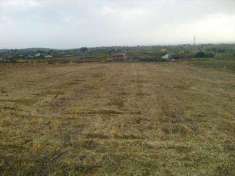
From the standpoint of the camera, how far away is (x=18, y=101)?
1524 cm

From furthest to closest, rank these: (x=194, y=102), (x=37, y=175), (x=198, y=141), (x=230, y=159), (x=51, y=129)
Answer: (x=194, y=102) < (x=51, y=129) < (x=198, y=141) < (x=230, y=159) < (x=37, y=175)

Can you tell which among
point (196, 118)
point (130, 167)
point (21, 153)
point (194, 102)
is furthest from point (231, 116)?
point (21, 153)

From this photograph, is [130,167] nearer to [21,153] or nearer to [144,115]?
[21,153]

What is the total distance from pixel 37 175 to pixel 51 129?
357 centimetres

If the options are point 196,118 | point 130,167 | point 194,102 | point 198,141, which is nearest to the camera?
point 130,167

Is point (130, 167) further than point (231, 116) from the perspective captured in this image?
No

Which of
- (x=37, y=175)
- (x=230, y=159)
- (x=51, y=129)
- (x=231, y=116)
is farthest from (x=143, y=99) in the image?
(x=37, y=175)

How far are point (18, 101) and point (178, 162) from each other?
9.83m

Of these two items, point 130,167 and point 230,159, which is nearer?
point 130,167

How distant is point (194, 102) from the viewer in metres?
15.1

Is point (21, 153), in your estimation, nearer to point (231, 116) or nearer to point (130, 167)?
point (130, 167)

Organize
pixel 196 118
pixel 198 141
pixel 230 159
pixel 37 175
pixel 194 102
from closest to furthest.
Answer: pixel 37 175 < pixel 230 159 < pixel 198 141 < pixel 196 118 < pixel 194 102

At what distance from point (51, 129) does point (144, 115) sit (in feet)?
12.0

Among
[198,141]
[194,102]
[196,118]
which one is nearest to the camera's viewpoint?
[198,141]
